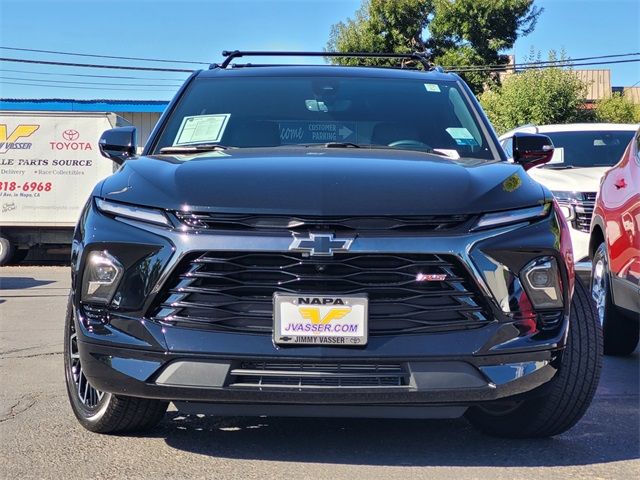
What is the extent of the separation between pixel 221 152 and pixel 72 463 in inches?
59.6

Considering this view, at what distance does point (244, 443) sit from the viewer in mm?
3879

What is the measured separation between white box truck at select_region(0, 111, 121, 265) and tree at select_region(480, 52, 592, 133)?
558 inches

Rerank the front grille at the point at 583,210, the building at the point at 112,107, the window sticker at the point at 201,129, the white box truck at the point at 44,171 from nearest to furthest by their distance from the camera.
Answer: the window sticker at the point at 201,129, the front grille at the point at 583,210, the white box truck at the point at 44,171, the building at the point at 112,107

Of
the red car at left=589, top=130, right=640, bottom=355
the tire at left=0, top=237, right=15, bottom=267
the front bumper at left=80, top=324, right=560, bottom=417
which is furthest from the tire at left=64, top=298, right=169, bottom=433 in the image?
the tire at left=0, top=237, right=15, bottom=267

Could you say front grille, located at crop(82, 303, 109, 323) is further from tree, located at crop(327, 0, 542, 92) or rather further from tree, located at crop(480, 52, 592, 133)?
tree, located at crop(327, 0, 542, 92)

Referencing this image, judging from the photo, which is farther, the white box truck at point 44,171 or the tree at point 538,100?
the tree at point 538,100

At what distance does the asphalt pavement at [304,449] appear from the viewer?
3494 mm

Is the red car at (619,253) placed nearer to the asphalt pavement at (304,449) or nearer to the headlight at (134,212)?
the asphalt pavement at (304,449)

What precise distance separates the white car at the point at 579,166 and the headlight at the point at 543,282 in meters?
3.99

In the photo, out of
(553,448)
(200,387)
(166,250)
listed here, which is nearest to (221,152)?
(166,250)

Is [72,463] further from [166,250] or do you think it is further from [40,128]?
[40,128]

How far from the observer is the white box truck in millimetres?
17328

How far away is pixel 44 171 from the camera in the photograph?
17.5 meters

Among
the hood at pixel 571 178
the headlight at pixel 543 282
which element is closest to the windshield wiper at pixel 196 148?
the headlight at pixel 543 282
